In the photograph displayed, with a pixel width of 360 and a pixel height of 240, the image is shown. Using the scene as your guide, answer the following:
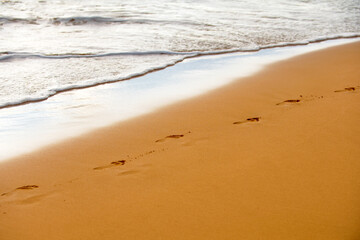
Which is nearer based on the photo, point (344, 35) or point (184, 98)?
point (184, 98)

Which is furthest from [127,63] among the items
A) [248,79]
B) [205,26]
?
[205,26]

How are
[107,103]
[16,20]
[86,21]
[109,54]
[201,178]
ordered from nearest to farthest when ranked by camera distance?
[201,178], [107,103], [109,54], [16,20], [86,21]

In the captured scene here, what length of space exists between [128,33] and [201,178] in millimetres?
7200

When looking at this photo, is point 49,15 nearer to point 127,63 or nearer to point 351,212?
point 127,63

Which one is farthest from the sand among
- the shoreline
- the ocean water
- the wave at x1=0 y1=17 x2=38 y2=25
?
the wave at x1=0 y1=17 x2=38 y2=25

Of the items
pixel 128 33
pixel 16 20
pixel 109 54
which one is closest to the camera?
pixel 109 54

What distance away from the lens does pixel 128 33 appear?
9.78m

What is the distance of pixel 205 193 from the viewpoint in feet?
9.51

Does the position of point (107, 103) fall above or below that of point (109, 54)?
below

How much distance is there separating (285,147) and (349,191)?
810mm

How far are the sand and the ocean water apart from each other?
2.06 m

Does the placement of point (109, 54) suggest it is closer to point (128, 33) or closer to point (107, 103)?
point (128, 33)

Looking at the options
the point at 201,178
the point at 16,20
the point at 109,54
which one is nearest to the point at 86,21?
the point at 16,20

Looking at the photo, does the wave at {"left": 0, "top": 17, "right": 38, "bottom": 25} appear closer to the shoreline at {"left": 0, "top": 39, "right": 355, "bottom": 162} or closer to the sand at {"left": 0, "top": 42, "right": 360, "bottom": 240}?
the shoreline at {"left": 0, "top": 39, "right": 355, "bottom": 162}
